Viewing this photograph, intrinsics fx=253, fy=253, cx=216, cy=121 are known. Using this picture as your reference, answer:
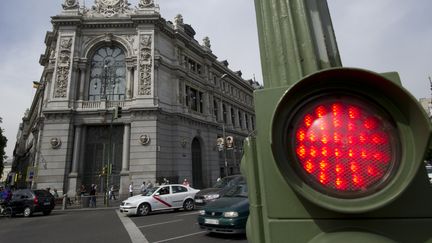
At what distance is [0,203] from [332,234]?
2323cm

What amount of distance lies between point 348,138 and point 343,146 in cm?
4

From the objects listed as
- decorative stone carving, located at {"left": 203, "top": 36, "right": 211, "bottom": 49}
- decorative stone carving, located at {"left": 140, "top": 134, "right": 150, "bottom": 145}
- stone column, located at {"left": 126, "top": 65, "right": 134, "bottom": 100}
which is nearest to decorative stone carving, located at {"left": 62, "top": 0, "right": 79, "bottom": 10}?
stone column, located at {"left": 126, "top": 65, "right": 134, "bottom": 100}

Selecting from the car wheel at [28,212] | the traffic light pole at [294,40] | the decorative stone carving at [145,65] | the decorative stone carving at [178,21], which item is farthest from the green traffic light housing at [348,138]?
the decorative stone carving at [178,21]

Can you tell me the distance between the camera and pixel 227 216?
7258 millimetres

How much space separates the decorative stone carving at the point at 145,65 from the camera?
24.2 meters

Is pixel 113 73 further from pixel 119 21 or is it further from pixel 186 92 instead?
pixel 186 92

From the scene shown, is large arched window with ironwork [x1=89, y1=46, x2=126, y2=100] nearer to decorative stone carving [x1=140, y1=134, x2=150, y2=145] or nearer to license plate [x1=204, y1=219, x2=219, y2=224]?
decorative stone carving [x1=140, y1=134, x2=150, y2=145]

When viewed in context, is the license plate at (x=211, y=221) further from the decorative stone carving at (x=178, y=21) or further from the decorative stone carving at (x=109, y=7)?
the decorative stone carving at (x=178, y=21)

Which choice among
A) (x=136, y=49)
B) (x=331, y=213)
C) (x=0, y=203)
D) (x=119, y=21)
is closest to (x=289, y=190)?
(x=331, y=213)

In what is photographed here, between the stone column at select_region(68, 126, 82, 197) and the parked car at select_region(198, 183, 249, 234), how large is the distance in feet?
59.7

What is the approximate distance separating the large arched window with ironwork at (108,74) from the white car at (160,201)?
44.0 feet

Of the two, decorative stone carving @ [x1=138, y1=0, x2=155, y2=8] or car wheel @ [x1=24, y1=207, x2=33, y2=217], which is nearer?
car wheel @ [x1=24, y1=207, x2=33, y2=217]

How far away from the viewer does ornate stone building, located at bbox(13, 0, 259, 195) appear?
2239 cm

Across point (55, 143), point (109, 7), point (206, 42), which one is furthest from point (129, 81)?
point (206, 42)
